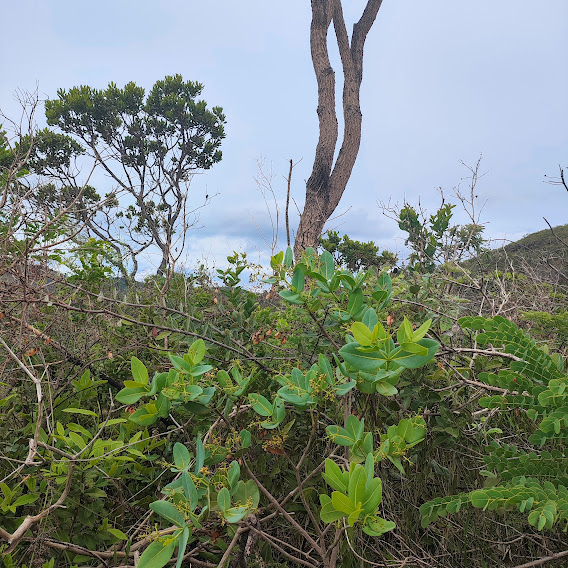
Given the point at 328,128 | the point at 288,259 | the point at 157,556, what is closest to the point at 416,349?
the point at 288,259

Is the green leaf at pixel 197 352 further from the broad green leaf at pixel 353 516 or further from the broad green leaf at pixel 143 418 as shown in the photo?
the broad green leaf at pixel 353 516

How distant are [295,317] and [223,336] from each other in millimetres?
304

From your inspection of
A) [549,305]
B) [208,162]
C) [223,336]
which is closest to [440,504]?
[223,336]

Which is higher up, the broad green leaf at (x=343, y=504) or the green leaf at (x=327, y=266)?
the green leaf at (x=327, y=266)

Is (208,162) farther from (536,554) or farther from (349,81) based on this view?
(536,554)

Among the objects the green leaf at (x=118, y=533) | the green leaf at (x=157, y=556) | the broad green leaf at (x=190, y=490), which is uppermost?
the broad green leaf at (x=190, y=490)

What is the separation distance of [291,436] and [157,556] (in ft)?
2.48

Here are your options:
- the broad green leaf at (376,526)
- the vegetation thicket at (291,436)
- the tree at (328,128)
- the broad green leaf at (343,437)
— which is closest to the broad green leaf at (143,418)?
the vegetation thicket at (291,436)

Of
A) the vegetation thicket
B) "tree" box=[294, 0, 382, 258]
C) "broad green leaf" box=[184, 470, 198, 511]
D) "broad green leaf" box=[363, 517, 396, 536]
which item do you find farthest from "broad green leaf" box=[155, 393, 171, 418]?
"tree" box=[294, 0, 382, 258]

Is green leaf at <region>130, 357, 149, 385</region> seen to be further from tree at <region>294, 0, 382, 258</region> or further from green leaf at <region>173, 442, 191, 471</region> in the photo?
tree at <region>294, 0, 382, 258</region>

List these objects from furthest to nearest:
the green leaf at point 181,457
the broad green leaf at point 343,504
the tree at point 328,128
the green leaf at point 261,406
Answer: the tree at point 328,128 → the green leaf at point 261,406 → the green leaf at point 181,457 → the broad green leaf at point 343,504

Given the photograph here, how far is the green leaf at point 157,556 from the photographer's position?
79 cm

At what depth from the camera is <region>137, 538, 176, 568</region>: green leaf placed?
787mm

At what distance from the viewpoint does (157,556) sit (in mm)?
797
